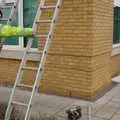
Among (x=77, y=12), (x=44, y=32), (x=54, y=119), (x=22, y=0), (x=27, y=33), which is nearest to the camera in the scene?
(x=27, y=33)

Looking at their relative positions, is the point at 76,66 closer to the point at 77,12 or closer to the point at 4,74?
the point at 77,12

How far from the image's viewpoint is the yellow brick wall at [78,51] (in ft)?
19.6

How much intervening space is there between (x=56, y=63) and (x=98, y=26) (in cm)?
129

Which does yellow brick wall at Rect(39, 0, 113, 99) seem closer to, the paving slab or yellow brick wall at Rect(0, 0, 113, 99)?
yellow brick wall at Rect(0, 0, 113, 99)

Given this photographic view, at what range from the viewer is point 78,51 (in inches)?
242

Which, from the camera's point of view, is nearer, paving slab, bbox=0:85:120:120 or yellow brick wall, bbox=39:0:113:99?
paving slab, bbox=0:85:120:120

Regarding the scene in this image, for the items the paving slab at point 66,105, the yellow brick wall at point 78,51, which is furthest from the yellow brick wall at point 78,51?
the paving slab at point 66,105

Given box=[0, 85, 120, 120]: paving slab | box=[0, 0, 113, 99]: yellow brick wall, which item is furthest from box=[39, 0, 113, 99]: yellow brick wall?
box=[0, 85, 120, 120]: paving slab

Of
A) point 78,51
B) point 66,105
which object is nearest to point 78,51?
point 78,51

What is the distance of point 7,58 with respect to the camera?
7.24m

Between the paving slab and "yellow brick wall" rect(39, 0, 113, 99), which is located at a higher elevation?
"yellow brick wall" rect(39, 0, 113, 99)

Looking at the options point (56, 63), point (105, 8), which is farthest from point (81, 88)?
point (105, 8)

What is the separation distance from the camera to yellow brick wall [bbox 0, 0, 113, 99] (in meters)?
5.98

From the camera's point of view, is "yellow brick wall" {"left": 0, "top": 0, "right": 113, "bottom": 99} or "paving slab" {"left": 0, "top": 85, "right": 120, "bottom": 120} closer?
"paving slab" {"left": 0, "top": 85, "right": 120, "bottom": 120}
